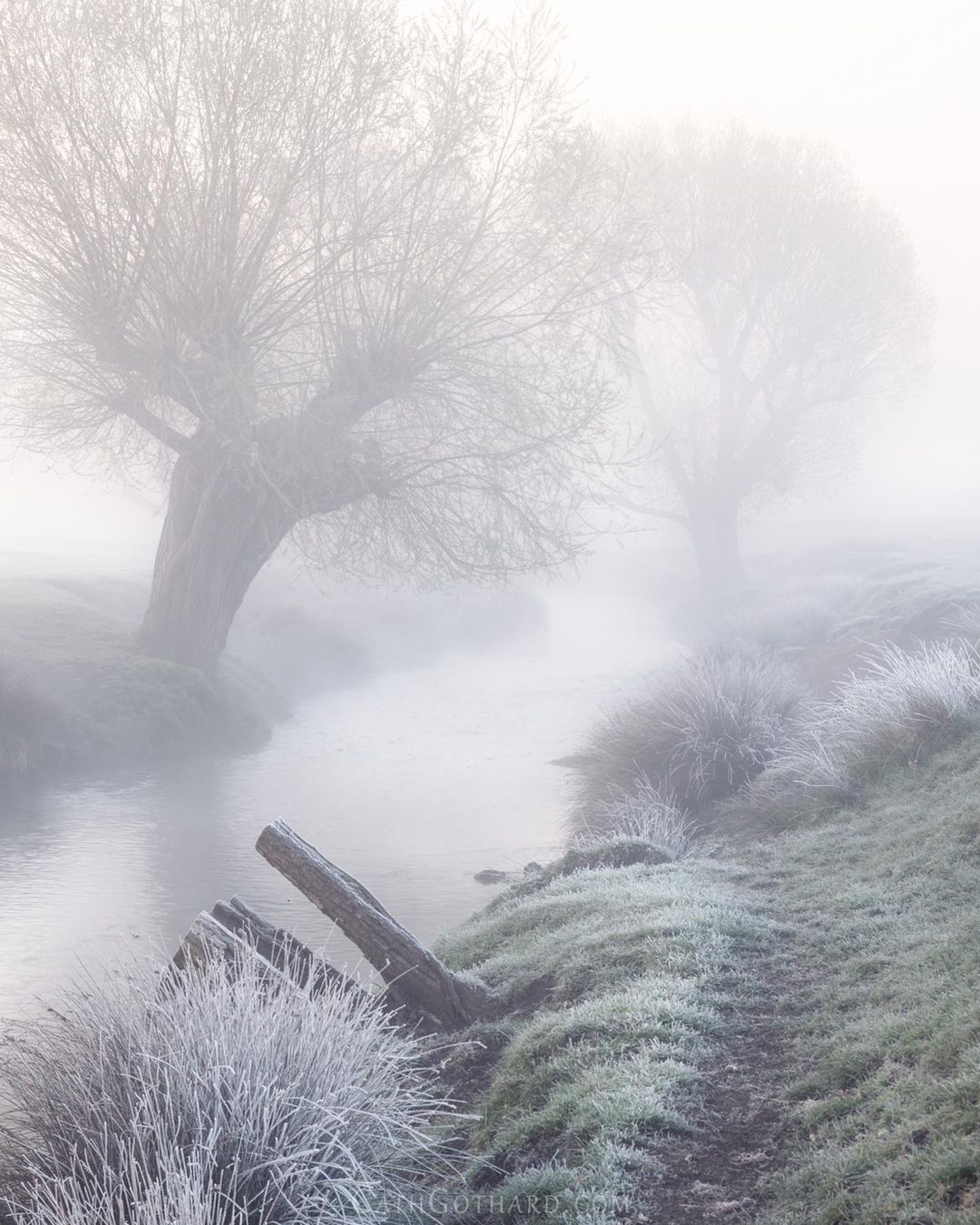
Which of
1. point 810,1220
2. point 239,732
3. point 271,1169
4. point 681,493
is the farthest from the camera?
point 681,493

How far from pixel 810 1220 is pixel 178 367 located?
47.4ft

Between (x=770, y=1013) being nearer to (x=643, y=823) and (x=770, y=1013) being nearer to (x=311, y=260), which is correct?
(x=643, y=823)

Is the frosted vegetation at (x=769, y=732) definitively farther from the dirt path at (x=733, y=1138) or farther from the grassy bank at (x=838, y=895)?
the dirt path at (x=733, y=1138)

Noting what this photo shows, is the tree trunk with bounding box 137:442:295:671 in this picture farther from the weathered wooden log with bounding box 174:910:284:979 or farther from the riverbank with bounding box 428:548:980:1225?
the weathered wooden log with bounding box 174:910:284:979

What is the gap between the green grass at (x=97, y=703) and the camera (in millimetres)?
17109

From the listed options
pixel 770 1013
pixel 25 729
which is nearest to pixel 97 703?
pixel 25 729

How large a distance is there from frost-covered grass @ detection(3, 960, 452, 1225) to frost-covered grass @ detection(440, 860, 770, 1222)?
0.52 metres

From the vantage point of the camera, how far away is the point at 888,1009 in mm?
5738

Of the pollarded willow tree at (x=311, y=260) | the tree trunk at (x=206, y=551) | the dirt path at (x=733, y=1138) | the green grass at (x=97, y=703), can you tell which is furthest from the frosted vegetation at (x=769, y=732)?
the tree trunk at (x=206, y=551)

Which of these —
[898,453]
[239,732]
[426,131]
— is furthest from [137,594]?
[898,453]

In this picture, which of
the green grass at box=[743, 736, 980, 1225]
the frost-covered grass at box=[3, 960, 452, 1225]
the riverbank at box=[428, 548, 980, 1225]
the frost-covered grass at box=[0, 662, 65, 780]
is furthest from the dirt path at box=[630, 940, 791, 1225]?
the frost-covered grass at box=[0, 662, 65, 780]

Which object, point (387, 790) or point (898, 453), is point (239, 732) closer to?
point (387, 790)

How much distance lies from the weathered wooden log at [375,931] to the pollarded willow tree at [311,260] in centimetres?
994

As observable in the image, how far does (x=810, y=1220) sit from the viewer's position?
4094 mm
